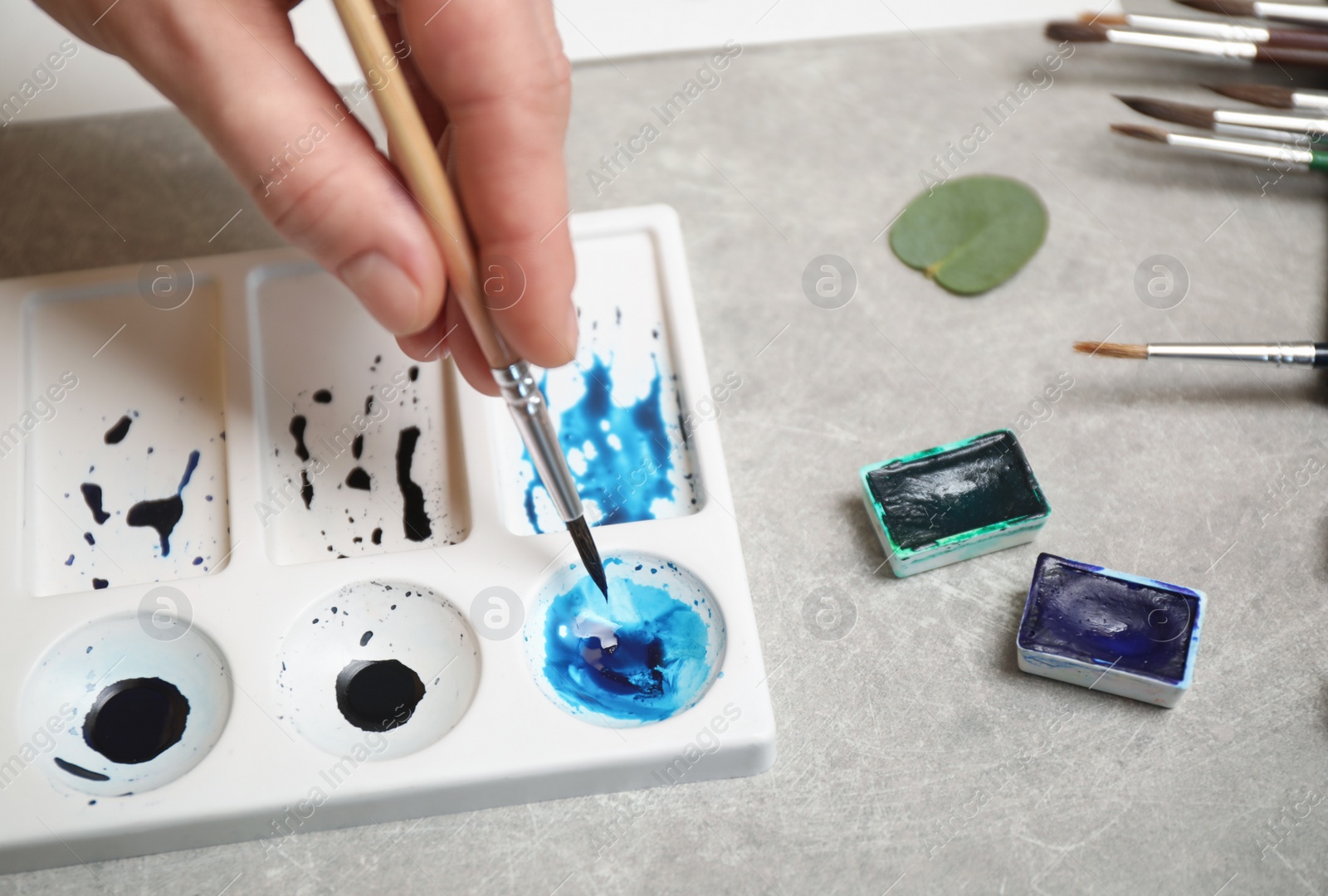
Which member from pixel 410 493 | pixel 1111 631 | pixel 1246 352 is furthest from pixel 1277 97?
pixel 410 493

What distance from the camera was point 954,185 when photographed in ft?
4.15

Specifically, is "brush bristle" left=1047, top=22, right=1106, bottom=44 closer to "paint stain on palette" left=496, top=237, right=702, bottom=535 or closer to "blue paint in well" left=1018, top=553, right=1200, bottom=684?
"paint stain on palette" left=496, top=237, right=702, bottom=535

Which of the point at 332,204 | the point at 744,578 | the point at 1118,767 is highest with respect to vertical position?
the point at 332,204

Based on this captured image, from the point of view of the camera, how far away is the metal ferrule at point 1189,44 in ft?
4.25

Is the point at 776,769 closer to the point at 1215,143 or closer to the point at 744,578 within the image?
the point at 744,578

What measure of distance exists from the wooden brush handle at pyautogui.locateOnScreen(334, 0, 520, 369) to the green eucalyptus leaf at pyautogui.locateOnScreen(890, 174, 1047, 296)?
573 millimetres

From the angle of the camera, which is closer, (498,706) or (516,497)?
(498,706)

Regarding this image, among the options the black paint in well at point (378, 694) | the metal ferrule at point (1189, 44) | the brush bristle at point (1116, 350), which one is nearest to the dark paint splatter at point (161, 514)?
the black paint in well at point (378, 694)

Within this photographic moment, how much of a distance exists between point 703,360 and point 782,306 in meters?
0.16

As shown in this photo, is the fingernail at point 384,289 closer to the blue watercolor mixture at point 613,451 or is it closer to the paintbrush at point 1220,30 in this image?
the blue watercolor mixture at point 613,451

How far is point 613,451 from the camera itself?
3.52 feet

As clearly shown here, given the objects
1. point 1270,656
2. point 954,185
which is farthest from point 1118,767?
point 954,185

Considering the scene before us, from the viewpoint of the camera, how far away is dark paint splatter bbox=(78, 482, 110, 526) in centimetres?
104

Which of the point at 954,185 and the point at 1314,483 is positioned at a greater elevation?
the point at 954,185
